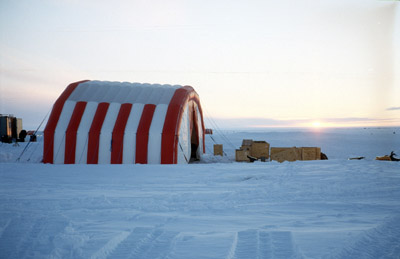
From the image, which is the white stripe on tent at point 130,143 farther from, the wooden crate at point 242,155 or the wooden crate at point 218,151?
the wooden crate at point 218,151

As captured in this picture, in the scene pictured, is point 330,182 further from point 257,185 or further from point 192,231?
point 192,231

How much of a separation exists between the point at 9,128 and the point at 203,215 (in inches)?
1280

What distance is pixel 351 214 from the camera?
3547mm

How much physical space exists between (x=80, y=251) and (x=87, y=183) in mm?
3373

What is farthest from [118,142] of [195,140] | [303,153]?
[303,153]

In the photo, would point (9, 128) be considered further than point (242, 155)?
Yes

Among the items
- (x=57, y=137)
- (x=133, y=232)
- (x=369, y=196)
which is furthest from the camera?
(x=57, y=137)

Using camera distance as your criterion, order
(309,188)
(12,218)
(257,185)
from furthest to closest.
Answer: (257,185), (309,188), (12,218)

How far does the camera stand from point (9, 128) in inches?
1089

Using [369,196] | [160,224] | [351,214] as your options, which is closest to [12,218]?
[160,224]

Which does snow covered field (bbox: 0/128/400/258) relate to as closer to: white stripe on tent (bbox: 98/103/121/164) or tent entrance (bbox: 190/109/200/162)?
white stripe on tent (bbox: 98/103/121/164)

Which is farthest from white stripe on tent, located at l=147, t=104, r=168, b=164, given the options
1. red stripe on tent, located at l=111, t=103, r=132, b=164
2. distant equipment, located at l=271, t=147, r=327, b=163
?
distant equipment, located at l=271, t=147, r=327, b=163

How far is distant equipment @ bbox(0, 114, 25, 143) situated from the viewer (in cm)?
2711

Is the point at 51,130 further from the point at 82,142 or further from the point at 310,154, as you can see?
the point at 310,154
